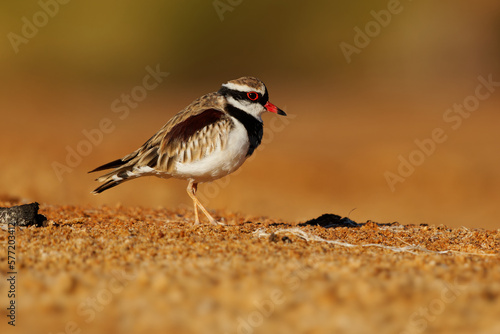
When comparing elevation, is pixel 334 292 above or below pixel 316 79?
below

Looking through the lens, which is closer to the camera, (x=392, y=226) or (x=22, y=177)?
(x=392, y=226)

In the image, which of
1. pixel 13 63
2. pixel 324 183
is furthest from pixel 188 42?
pixel 324 183

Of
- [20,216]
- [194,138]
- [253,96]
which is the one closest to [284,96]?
[253,96]

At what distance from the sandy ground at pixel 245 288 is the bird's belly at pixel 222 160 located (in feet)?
5.07

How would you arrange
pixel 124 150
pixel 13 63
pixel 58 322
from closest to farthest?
pixel 58 322, pixel 124 150, pixel 13 63

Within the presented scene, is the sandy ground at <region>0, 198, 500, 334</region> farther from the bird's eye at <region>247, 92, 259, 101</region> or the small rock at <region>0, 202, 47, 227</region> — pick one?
the bird's eye at <region>247, 92, 259, 101</region>

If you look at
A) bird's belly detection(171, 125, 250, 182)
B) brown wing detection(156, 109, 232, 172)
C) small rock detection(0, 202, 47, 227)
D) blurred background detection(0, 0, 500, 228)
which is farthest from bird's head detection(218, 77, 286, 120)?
blurred background detection(0, 0, 500, 228)

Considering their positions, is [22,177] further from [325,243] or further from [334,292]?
[334,292]

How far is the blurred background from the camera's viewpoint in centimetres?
1370

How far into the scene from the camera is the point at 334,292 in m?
3.89

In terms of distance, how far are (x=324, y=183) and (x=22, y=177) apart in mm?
6542

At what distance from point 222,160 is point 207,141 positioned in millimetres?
277

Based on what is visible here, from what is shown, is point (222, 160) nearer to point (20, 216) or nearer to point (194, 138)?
point (194, 138)

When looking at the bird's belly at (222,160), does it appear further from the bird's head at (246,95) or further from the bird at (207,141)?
the bird's head at (246,95)
